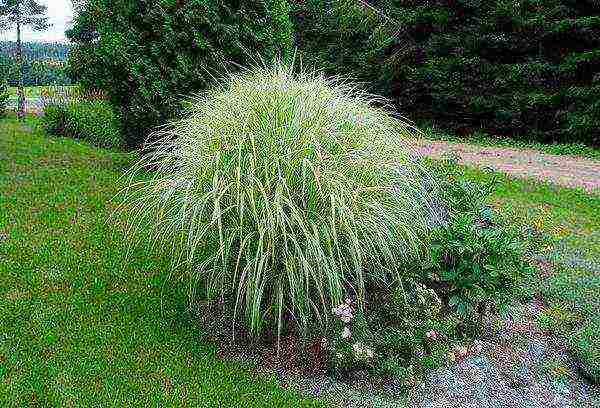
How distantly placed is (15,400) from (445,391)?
183cm

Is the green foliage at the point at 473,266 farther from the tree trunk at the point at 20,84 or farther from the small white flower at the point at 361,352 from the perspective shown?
the tree trunk at the point at 20,84

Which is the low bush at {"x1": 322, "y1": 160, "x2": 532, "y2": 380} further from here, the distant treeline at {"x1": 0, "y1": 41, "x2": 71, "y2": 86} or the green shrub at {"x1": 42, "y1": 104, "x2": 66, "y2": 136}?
the distant treeline at {"x1": 0, "y1": 41, "x2": 71, "y2": 86}

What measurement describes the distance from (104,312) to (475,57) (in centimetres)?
1034

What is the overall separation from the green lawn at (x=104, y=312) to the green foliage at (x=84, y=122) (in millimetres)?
3520

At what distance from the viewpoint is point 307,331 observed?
288cm

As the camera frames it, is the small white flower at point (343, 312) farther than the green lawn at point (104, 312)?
Yes

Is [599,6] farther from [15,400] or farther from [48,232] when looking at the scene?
[15,400]

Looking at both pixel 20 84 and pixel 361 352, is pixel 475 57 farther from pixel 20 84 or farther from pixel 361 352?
pixel 20 84

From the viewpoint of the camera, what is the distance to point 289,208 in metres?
2.90

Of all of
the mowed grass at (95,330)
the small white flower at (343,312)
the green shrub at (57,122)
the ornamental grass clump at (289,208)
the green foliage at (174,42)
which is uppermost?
the green foliage at (174,42)

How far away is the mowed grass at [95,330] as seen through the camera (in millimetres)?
2605

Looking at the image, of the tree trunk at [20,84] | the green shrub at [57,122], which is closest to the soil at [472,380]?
the green shrub at [57,122]

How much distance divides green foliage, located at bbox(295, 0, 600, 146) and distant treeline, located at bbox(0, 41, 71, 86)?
8101mm

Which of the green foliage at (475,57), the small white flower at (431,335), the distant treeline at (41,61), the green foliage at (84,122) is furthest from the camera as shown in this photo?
the distant treeline at (41,61)
